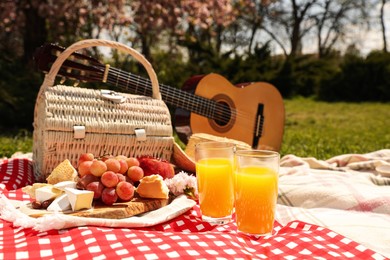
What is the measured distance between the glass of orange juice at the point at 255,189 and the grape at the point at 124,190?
1.34ft

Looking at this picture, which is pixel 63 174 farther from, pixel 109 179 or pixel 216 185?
pixel 216 185

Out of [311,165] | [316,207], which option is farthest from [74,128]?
[311,165]

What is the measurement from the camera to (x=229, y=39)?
19.8 meters

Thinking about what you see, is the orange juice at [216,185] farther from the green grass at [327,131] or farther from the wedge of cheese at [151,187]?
the green grass at [327,131]

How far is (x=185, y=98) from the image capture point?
3.05 m

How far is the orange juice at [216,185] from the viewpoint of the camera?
4.96ft

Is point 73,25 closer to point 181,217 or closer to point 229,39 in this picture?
point 181,217

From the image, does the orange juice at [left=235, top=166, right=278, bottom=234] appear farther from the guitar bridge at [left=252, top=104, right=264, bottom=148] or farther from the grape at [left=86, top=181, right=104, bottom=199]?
the guitar bridge at [left=252, top=104, right=264, bottom=148]

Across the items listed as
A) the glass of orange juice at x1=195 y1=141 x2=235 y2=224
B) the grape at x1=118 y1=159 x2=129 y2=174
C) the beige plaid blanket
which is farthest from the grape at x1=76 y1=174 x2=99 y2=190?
the beige plaid blanket

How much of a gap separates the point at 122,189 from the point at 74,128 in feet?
2.02

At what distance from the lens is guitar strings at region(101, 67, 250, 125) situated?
2.61 m

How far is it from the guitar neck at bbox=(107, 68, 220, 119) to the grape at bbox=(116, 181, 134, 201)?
3.71 feet

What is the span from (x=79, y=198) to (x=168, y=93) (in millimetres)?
1612

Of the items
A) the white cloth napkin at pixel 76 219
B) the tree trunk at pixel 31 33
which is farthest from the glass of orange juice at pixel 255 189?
the tree trunk at pixel 31 33
